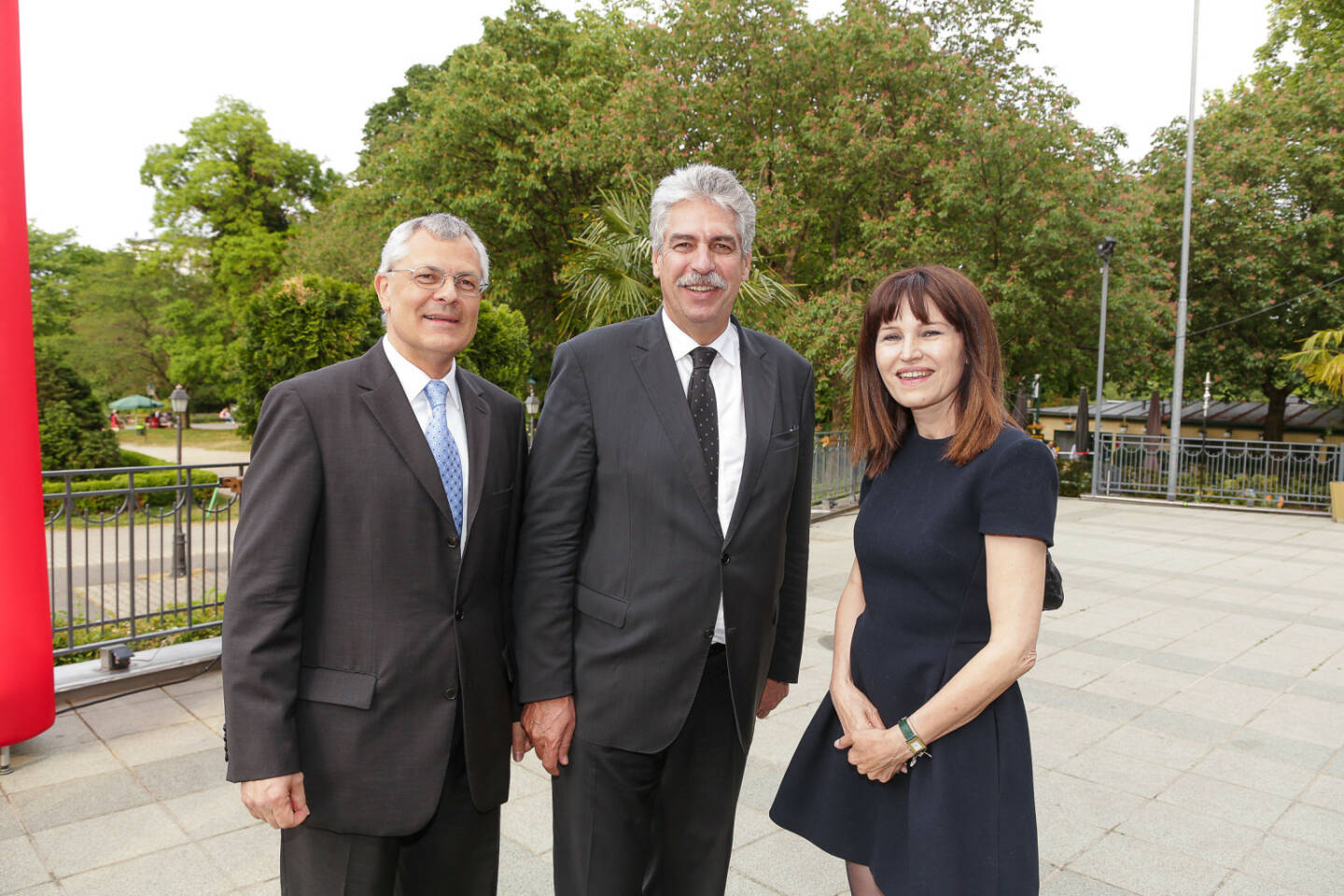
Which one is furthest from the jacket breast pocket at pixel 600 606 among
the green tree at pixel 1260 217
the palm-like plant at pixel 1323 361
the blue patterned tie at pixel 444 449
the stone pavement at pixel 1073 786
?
the green tree at pixel 1260 217

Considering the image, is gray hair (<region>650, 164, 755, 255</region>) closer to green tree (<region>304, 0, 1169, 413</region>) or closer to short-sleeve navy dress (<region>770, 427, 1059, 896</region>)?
short-sleeve navy dress (<region>770, 427, 1059, 896</region>)

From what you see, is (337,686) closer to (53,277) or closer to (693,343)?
(693,343)

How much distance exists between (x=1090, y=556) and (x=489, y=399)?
9796 mm

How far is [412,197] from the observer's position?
739 inches

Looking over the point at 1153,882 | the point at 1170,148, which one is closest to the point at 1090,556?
the point at 1153,882

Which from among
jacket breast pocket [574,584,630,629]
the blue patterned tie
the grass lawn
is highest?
the blue patterned tie

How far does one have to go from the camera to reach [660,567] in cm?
209

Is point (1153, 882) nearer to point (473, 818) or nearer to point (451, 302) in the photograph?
point (473, 818)

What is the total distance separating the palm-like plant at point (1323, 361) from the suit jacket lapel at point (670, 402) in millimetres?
16022

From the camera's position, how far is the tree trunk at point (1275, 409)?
973 inches

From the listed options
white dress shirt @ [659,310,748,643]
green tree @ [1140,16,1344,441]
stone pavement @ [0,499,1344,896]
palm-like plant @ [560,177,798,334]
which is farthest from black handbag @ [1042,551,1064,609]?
green tree @ [1140,16,1344,441]

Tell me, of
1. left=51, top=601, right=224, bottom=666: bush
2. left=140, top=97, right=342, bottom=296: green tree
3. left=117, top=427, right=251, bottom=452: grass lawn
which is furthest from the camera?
left=117, top=427, right=251, bottom=452: grass lawn

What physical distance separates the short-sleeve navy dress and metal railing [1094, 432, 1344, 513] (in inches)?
668

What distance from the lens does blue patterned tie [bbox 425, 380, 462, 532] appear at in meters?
2.08
